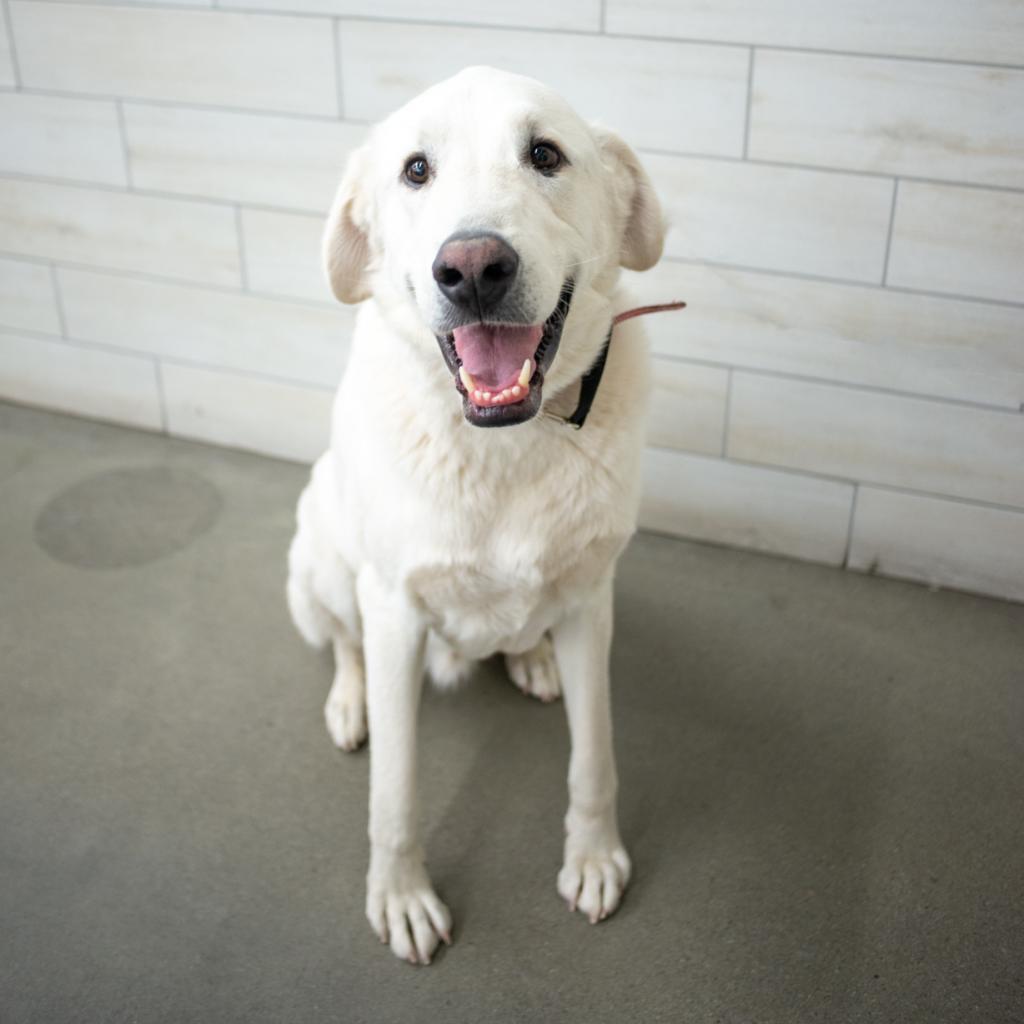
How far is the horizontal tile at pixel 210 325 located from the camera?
2686mm

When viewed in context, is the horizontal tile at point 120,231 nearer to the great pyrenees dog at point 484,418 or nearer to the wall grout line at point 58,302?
the wall grout line at point 58,302

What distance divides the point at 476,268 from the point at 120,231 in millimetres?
1927

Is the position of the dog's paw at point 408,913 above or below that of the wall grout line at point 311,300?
below

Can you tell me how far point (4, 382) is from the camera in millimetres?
3158

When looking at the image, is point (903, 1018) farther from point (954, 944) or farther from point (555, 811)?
point (555, 811)

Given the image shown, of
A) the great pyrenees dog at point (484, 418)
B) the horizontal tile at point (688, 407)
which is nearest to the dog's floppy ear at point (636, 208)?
the great pyrenees dog at point (484, 418)

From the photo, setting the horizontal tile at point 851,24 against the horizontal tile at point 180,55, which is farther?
the horizontal tile at point 180,55

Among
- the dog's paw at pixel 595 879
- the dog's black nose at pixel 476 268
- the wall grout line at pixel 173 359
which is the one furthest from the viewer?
the wall grout line at pixel 173 359

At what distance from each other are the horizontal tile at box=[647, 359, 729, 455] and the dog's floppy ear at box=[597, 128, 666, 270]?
2.87 ft

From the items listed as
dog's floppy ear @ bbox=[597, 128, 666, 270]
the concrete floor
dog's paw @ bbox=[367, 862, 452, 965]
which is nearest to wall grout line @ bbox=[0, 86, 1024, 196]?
dog's floppy ear @ bbox=[597, 128, 666, 270]

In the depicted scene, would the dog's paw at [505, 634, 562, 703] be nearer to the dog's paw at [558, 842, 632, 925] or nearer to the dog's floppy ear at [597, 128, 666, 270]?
the dog's paw at [558, 842, 632, 925]

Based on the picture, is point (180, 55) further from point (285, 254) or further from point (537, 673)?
point (537, 673)

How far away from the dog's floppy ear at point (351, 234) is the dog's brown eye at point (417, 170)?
0.11 meters

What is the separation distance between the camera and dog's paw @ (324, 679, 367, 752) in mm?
1937
